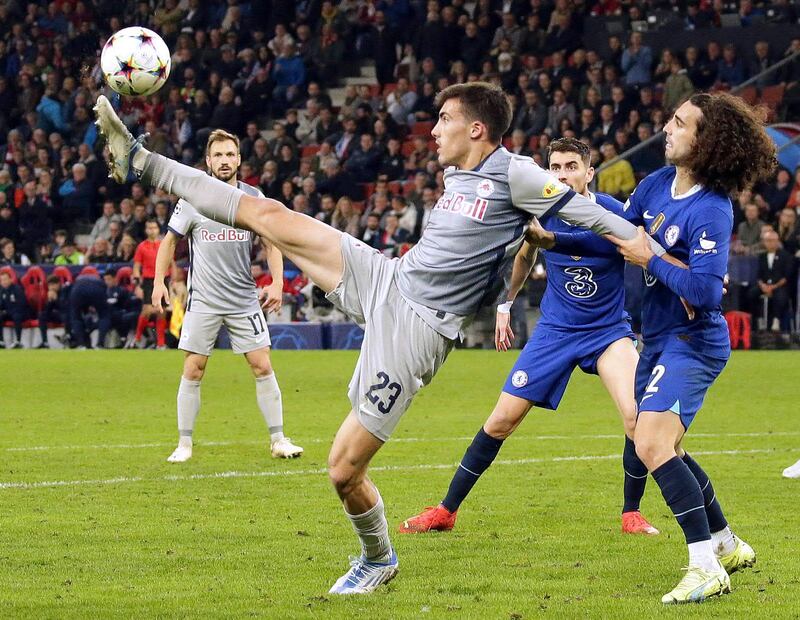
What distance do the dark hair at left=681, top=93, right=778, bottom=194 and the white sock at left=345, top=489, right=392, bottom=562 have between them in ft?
6.29

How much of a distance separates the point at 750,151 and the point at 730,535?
1.71m

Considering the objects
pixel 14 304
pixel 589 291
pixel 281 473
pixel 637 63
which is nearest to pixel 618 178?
pixel 637 63

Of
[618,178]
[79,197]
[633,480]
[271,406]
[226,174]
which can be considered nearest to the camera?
A: [633,480]

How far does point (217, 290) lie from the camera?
10.4 meters

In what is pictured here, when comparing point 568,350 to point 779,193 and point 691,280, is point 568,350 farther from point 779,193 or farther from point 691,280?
point 779,193

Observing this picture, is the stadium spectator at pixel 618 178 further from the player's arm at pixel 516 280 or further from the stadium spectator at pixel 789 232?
the player's arm at pixel 516 280

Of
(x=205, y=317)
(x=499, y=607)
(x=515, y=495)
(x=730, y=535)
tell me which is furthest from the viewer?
(x=205, y=317)

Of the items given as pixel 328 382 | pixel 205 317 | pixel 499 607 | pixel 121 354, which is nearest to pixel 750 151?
pixel 499 607

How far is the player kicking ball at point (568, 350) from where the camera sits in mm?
7234

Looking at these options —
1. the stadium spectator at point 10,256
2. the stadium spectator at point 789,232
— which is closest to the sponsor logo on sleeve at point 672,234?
the stadium spectator at point 789,232

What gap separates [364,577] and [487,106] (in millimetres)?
2020

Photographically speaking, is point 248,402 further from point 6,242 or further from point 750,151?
point 6,242

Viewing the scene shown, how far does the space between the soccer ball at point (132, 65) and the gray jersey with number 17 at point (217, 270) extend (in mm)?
3128

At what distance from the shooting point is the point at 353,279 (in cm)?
570
